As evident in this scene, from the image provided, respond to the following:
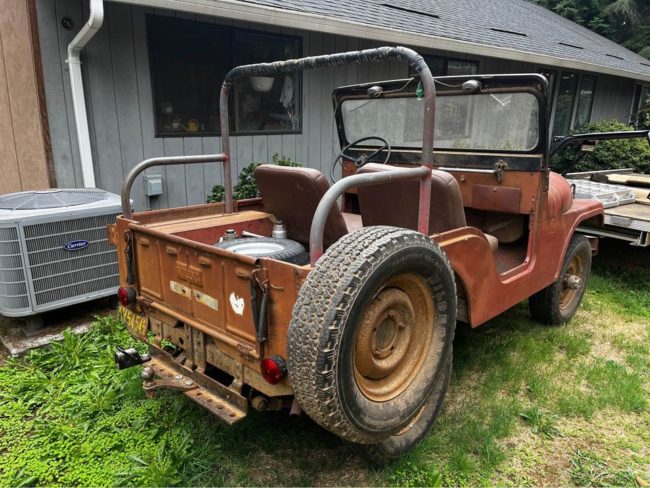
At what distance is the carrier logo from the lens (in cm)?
367

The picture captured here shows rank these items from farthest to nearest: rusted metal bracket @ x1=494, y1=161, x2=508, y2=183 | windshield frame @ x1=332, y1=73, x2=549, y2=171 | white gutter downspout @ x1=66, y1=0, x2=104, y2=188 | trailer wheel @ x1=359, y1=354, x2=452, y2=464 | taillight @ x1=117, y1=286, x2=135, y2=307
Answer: white gutter downspout @ x1=66, y1=0, x2=104, y2=188
rusted metal bracket @ x1=494, y1=161, x2=508, y2=183
windshield frame @ x1=332, y1=73, x2=549, y2=171
taillight @ x1=117, y1=286, x2=135, y2=307
trailer wheel @ x1=359, y1=354, x2=452, y2=464

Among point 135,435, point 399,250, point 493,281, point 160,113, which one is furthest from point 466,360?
point 160,113

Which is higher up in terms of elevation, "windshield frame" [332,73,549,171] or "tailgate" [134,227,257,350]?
"windshield frame" [332,73,549,171]

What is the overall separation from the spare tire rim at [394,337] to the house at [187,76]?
3607 millimetres

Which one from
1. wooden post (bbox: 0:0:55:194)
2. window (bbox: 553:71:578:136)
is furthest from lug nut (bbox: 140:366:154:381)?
window (bbox: 553:71:578:136)

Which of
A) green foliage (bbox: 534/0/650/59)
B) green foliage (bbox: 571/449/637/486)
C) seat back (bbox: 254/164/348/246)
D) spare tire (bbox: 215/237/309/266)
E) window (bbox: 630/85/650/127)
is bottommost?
green foliage (bbox: 571/449/637/486)

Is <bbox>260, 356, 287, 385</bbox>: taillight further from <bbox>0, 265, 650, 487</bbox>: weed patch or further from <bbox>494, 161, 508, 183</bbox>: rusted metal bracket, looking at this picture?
<bbox>494, 161, 508, 183</bbox>: rusted metal bracket

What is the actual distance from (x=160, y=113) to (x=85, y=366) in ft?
9.99

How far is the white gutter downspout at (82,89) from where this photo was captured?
4066 mm

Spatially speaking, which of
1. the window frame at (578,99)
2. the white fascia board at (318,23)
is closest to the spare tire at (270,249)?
the white fascia board at (318,23)

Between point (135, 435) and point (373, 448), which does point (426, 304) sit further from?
point (135, 435)

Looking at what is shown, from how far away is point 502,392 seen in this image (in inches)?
126

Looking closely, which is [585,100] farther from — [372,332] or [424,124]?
[372,332]

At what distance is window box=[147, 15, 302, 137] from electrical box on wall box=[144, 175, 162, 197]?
491 mm
